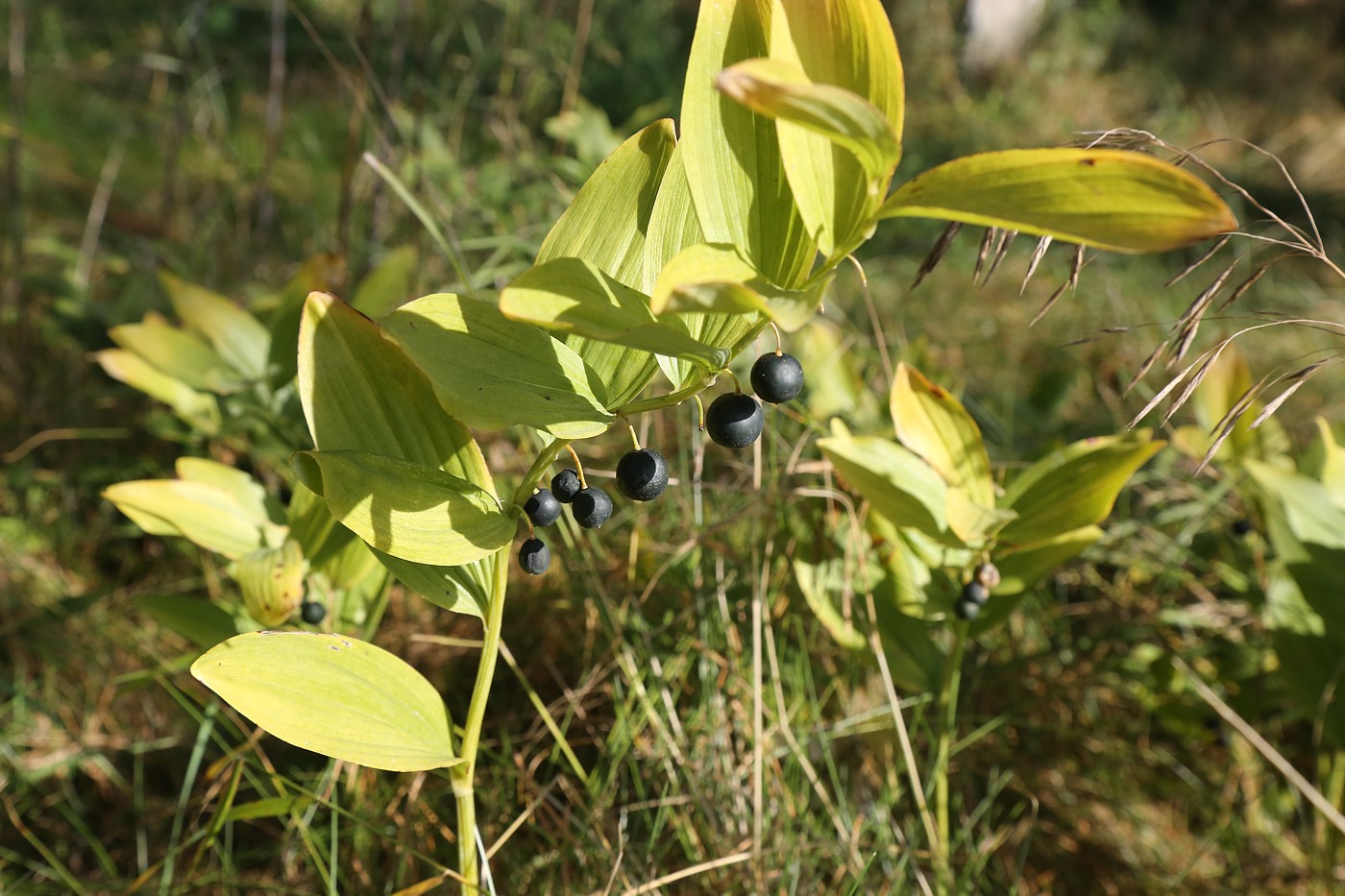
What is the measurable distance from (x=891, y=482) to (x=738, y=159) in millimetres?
549

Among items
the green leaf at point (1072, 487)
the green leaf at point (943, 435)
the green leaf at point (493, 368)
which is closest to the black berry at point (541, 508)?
the green leaf at point (493, 368)

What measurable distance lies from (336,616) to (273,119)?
164 centimetres

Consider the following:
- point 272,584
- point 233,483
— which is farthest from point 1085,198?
point 233,483

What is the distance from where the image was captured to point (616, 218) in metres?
0.83

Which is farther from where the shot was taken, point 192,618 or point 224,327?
point 224,327

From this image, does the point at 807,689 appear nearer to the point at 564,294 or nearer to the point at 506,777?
the point at 506,777

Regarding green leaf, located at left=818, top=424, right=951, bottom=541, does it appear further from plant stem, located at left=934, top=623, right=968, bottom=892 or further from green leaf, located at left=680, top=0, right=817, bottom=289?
green leaf, located at left=680, top=0, right=817, bottom=289

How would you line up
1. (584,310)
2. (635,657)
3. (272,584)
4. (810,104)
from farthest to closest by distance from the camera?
Answer: (635,657), (272,584), (584,310), (810,104)

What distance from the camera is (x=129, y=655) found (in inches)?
66.2

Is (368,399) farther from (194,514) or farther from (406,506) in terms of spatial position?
(194,514)

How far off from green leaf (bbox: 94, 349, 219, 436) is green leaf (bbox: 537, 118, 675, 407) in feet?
3.57

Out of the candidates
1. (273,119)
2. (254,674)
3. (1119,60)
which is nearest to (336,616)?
(254,674)

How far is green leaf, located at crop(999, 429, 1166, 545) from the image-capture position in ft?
3.75

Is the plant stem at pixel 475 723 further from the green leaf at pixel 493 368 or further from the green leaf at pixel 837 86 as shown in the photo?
the green leaf at pixel 837 86
